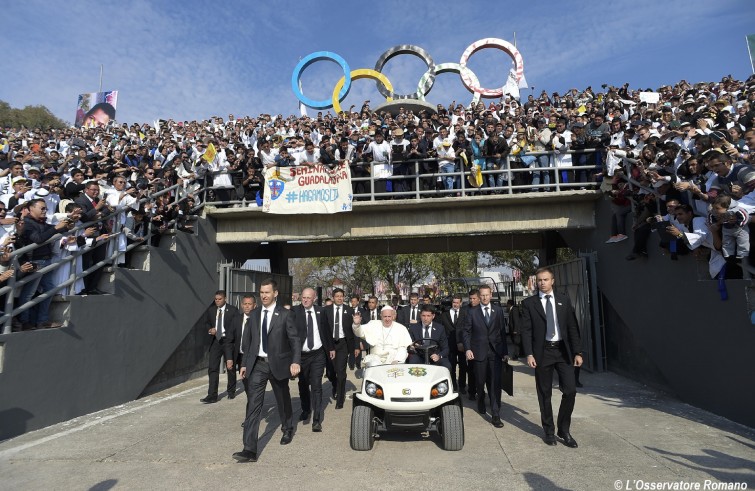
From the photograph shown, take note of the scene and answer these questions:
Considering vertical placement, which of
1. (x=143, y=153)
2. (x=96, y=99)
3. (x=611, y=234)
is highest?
(x=96, y=99)

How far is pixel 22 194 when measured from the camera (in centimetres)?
790

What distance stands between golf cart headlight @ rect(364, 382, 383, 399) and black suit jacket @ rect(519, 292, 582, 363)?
191 cm

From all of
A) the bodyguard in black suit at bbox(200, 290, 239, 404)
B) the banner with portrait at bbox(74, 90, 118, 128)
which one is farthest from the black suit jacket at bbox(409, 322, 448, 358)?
the banner with portrait at bbox(74, 90, 118, 128)

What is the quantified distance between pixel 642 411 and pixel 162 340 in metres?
9.27

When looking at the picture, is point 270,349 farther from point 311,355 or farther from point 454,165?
point 454,165

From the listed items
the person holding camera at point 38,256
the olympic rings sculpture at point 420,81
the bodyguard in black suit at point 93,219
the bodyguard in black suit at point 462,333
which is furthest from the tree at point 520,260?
the person holding camera at point 38,256

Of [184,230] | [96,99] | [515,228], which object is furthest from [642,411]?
[96,99]

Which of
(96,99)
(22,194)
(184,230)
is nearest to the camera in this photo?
(22,194)

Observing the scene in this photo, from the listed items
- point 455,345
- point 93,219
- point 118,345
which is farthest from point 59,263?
point 455,345

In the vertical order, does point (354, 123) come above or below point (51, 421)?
above

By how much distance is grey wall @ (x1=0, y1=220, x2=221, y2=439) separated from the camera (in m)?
6.48

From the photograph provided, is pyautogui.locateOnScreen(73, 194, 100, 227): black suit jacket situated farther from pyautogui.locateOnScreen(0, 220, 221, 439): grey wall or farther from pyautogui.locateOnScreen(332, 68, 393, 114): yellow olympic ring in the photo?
pyautogui.locateOnScreen(332, 68, 393, 114): yellow olympic ring

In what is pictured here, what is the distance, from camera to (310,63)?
27.8 metres

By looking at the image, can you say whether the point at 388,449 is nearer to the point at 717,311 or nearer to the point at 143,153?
the point at 717,311
